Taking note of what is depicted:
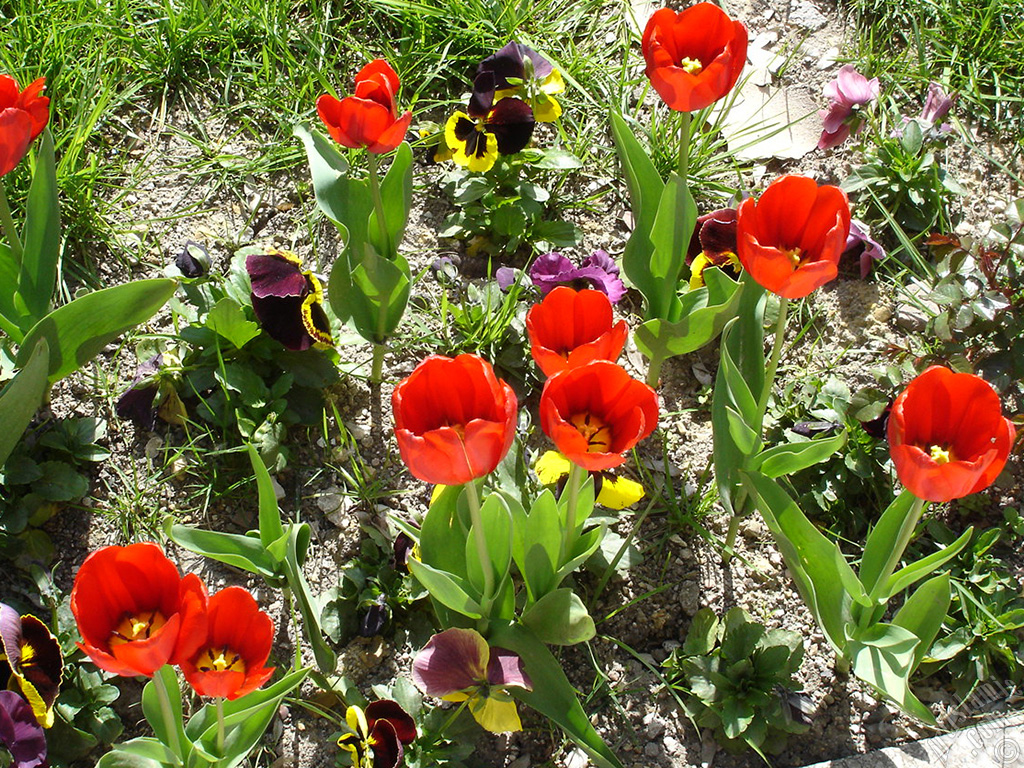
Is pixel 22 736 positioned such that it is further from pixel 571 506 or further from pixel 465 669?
pixel 571 506

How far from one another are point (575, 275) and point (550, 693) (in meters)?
0.93

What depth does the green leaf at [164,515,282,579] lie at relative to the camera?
175cm

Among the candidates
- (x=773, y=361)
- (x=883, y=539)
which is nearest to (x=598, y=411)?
(x=773, y=361)

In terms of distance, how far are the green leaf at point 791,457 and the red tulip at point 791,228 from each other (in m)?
0.28

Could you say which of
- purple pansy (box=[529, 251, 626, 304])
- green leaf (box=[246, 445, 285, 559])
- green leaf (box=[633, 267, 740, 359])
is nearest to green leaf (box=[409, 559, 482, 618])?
green leaf (box=[246, 445, 285, 559])

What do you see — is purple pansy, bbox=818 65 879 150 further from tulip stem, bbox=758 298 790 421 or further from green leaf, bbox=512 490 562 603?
green leaf, bbox=512 490 562 603

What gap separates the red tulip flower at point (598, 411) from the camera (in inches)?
54.2

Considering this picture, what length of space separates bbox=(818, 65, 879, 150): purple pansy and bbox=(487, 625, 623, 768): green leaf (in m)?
1.56

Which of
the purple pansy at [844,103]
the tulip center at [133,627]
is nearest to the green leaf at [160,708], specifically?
the tulip center at [133,627]

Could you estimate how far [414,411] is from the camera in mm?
1387

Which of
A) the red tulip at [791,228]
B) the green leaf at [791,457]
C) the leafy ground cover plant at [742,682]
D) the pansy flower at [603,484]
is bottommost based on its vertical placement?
the leafy ground cover plant at [742,682]

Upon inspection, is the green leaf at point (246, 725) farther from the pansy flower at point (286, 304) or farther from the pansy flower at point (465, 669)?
the pansy flower at point (286, 304)

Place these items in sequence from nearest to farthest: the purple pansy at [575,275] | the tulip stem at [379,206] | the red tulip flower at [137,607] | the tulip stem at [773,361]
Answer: the red tulip flower at [137,607] → the tulip stem at [773,361] → the tulip stem at [379,206] → the purple pansy at [575,275]

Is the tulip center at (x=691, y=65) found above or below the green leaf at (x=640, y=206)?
above
